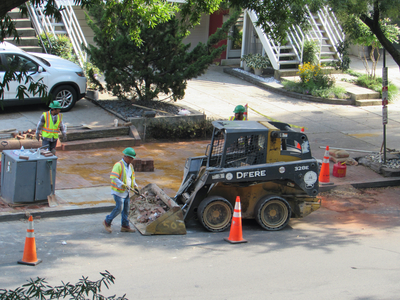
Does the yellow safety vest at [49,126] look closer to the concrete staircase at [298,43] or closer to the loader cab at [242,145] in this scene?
the loader cab at [242,145]

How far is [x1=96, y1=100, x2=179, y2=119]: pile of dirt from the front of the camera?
15.2 metres

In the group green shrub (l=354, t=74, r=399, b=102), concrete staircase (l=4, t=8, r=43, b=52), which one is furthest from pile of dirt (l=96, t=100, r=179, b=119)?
green shrub (l=354, t=74, r=399, b=102)

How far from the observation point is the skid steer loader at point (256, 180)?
8.20 m

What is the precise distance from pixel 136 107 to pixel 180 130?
209 centimetres

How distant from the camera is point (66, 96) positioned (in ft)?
49.4

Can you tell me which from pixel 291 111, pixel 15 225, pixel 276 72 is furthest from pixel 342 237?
pixel 276 72

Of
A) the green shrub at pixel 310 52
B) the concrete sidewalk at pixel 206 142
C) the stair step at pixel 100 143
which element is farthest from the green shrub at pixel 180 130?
the green shrub at pixel 310 52

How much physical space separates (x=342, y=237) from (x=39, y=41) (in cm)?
1420

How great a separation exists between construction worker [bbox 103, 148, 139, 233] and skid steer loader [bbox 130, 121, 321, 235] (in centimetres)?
46

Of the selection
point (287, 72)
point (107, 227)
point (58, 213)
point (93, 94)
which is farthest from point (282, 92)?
point (107, 227)

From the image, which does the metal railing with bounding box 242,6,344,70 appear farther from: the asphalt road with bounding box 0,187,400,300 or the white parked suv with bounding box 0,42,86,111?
the asphalt road with bounding box 0,187,400,300

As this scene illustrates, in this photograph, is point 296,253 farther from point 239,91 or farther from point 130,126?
point 239,91

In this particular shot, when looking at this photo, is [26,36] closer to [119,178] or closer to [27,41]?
[27,41]

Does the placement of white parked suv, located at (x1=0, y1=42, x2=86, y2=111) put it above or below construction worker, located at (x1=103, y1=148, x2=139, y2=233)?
above
